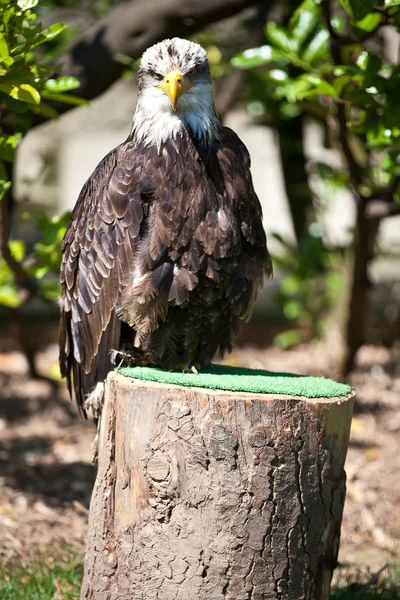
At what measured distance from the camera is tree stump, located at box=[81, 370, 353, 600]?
8.56ft

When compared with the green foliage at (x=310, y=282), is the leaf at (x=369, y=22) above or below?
above

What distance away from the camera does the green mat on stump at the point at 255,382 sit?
2.71m

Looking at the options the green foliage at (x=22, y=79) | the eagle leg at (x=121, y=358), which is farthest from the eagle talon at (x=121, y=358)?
the green foliage at (x=22, y=79)

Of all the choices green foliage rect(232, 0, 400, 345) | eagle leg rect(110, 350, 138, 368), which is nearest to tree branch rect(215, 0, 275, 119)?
green foliage rect(232, 0, 400, 345)

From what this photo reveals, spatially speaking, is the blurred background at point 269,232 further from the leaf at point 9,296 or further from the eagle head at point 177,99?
the eagle head at point 177,99

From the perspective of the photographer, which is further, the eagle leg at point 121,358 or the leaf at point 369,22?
the leaf at point 369,22

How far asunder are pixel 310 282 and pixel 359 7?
4.04 metres

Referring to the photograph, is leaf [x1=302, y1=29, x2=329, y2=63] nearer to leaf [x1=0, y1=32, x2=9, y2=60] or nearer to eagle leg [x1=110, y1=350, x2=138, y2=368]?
leaf [x1=0, y1=32, x2=9, y2=60]

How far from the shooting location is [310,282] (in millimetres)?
7223

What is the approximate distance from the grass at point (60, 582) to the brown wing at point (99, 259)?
0.77 m

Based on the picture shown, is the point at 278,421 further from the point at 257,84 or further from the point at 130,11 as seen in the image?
the point at 257,84

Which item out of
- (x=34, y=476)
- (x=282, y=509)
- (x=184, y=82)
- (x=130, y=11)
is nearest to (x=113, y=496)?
(x=282, y=509)

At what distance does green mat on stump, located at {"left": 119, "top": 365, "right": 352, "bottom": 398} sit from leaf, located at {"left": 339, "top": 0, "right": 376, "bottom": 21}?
5.07 ft

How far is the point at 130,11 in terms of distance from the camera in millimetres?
4449
